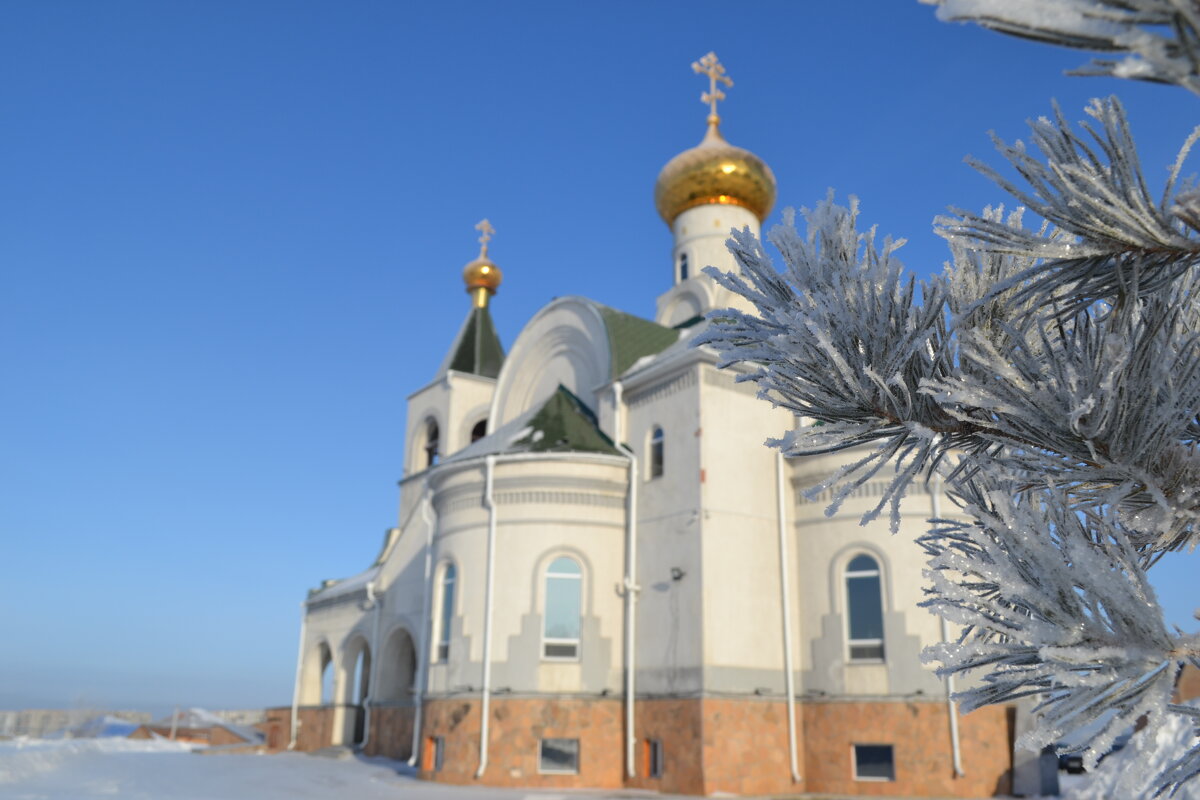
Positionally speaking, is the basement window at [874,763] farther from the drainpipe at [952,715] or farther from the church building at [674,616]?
the drainpipe at [952,715]

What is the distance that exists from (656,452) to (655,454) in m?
0.03

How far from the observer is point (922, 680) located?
39.6 ft

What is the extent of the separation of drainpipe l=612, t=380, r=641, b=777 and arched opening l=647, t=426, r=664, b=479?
0.24m

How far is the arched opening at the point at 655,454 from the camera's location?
14.0 meters

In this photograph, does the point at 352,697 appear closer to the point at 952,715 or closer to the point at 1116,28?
the point at 952,715

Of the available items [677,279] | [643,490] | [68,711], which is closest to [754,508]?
[643,490]

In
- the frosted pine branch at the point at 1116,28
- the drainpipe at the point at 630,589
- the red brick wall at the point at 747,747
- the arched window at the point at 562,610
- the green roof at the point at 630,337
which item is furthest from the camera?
the green roof at the point at 630,337

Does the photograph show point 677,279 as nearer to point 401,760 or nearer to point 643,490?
point 643,490

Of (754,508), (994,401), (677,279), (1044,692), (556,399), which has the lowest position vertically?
(1044,692)

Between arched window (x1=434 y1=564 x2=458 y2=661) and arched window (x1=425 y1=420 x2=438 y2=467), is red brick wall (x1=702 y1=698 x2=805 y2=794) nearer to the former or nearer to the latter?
arched window (x1=434 y1=564 x2=458 y2=661)

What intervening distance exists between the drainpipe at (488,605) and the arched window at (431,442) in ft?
28.3

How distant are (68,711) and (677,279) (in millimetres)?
28224

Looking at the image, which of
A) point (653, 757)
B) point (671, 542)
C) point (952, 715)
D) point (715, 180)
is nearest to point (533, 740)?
point (653, 757)

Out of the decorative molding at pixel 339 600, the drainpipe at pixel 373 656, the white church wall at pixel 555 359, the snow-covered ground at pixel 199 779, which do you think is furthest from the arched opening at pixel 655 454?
the decorative molding at pixel 339 600
